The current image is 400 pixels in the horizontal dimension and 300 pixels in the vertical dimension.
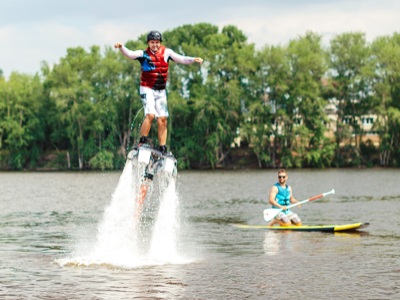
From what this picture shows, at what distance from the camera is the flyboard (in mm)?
13906

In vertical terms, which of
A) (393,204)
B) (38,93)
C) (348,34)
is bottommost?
(393,204)

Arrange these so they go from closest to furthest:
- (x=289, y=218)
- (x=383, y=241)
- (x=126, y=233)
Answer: (x=126, y=233) → (x=383, y=241) → (x=289, y=218)

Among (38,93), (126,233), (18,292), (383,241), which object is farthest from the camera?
(38,93)

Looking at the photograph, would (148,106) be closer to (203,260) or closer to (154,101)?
(154,101)

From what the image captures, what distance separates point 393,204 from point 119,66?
65.3 meters

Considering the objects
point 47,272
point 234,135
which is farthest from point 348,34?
point 47,272

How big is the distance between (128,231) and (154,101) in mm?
4732

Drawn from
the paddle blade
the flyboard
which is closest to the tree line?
the paddle blade

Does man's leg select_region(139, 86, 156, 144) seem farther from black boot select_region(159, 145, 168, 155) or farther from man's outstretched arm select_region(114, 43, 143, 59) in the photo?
man's outstretched arm select_region(114, 43, 143, 59)

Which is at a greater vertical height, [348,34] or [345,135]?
[348,34]

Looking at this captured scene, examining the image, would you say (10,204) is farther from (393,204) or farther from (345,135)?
(345,135)

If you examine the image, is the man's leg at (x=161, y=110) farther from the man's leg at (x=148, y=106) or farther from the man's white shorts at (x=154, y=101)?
the man's leg at (x=148, y=106)

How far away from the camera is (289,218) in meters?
23.9

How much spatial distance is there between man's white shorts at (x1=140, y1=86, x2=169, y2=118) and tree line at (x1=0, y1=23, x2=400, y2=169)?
76.0m
